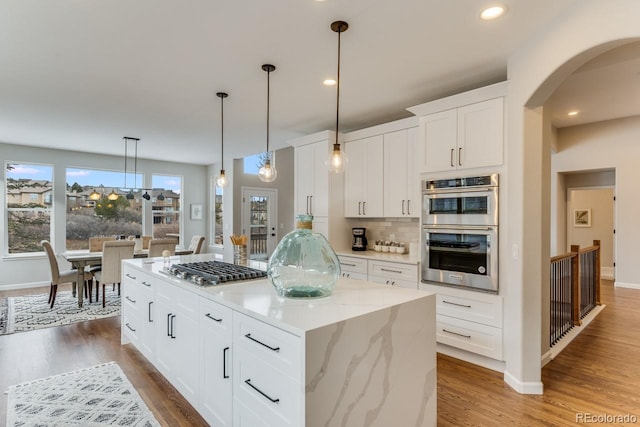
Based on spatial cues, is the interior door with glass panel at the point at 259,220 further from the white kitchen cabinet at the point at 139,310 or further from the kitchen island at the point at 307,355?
the kitchen island at the point at 307,355

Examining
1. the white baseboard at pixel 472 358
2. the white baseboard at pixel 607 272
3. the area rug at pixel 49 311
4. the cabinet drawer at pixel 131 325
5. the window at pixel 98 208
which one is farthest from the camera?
the white baseboard at pixel 607 272

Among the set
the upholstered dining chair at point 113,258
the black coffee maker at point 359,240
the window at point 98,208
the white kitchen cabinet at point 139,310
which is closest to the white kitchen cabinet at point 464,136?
the black coffee maker at point 359,240

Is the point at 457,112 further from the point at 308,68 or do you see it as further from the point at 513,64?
the point at 308,68

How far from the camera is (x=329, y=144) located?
181 inches

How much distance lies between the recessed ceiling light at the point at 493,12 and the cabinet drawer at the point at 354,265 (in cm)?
262

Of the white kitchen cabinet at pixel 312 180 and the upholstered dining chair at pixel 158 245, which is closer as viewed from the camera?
the white kitchen cabinet at pixel 312 180

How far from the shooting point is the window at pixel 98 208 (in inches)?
271

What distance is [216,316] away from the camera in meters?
1.96

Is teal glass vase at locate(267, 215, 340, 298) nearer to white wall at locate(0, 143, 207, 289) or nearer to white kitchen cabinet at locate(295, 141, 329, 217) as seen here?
white kitchen cabinet at locate(295, 141, 329, 217)

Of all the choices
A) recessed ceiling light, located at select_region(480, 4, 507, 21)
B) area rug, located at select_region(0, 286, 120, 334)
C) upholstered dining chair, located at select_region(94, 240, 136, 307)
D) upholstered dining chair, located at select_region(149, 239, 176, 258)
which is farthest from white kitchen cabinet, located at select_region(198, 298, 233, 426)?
upholstered dining chair, located at select_region(149, 239, 176, 258)

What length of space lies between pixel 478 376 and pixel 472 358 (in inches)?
11.0

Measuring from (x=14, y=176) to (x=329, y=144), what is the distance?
239 inches

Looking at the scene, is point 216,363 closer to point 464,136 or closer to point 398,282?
point 398,282

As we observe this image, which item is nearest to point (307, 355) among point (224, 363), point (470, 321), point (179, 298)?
point (224, 363)
